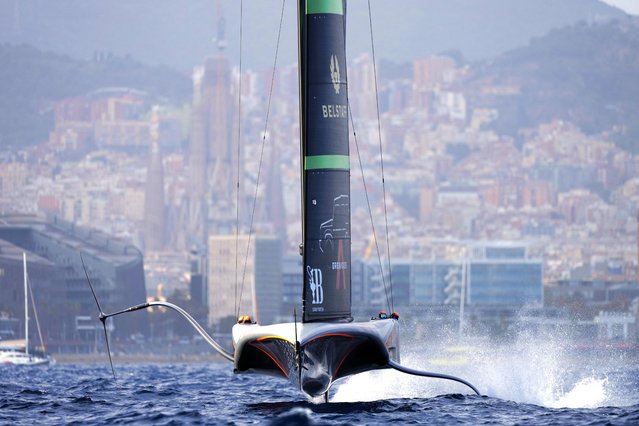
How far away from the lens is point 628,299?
150 meters

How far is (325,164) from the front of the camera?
2505 centimetres

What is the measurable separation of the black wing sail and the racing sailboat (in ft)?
0.05

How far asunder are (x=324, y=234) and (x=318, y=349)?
2211 millimetres

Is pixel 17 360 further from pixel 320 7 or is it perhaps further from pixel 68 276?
pixel 68 276

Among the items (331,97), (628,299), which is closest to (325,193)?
(331,97)

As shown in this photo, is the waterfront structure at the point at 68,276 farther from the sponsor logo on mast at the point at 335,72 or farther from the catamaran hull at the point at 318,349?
the catamaran hull at the point at 318,349

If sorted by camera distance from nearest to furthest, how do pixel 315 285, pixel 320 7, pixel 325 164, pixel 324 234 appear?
pixel 315 285
pixel 324 234
pixel 325 164
pixel 320 7

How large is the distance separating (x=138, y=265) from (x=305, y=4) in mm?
143156

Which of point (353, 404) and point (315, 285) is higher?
point (315, 285)

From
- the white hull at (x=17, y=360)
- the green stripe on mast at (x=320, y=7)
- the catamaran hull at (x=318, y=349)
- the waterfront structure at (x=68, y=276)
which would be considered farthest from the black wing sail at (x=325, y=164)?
the waterfront structure at (x=68, y=276)

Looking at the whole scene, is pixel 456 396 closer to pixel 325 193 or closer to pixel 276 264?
pixel 325 193

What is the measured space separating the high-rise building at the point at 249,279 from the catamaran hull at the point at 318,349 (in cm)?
11530

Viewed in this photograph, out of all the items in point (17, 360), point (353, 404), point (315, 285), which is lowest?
point (17, 360)

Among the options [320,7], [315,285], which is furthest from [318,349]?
[320,7]
